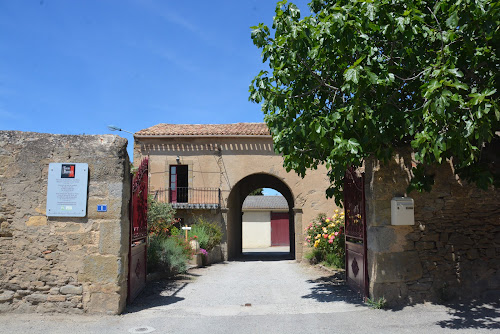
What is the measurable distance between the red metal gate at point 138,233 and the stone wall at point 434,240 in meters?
3.83

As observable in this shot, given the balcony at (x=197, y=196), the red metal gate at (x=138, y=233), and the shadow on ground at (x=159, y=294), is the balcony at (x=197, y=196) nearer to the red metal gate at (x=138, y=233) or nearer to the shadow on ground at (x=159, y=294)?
the shadow on ground at (x=159, y=294)

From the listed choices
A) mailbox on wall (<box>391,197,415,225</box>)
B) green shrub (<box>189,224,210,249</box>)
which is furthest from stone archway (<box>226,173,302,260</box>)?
mailbox on wall (<box>391,197,415,225</box>)

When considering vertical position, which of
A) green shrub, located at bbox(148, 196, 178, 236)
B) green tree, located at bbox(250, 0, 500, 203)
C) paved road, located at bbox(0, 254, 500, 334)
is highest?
green tree, located at bbox(250, 0, 500, 203)

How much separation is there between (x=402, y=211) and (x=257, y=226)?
2604 cm

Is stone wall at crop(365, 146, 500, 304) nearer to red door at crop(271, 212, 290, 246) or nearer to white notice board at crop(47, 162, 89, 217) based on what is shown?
white notice board at crop(47, 162, 89, 217)

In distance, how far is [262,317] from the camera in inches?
244

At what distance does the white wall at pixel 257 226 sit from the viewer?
31875 millimetres

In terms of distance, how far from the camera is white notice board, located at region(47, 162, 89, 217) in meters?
6.14

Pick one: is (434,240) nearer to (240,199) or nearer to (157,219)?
(157,219)

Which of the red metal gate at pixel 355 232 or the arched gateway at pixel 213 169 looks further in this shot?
the arched gateway at pixel 213 169

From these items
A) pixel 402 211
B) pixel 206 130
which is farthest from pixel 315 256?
pixel 402 211

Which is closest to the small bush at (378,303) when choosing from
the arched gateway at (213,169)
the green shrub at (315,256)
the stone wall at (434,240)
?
the stone wall at (434,240)

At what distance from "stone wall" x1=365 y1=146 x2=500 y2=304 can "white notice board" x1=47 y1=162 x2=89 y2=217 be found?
4.39m

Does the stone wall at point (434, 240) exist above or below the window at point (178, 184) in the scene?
below
